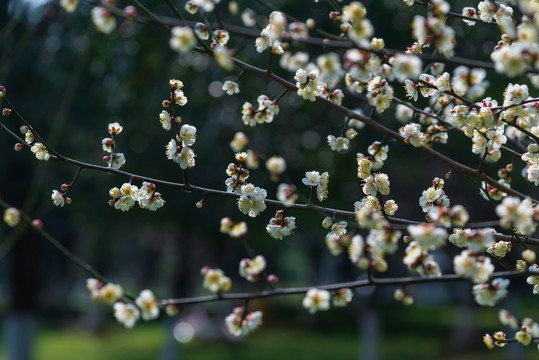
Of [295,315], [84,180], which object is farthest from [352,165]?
[295,315]

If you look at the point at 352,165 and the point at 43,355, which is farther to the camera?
the point at 43,355

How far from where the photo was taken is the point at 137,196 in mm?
2441

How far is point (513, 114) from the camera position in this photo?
91.0 inches

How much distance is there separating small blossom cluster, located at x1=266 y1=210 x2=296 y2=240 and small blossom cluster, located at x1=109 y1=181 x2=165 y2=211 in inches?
18.4

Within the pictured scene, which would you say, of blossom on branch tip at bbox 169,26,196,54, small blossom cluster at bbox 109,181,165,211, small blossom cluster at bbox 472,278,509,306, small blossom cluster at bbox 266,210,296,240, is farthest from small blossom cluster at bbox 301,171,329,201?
blossom on branch tip at bbox 169,26,196,54

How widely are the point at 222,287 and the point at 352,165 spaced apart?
5932 millimetres

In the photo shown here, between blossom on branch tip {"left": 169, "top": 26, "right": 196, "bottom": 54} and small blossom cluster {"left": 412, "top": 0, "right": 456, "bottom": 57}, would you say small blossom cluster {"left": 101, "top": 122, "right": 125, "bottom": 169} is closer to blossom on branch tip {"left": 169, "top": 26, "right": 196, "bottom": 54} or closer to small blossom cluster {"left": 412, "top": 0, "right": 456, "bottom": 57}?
blossom on branch tip {"left": 169, "top": 26, "right": 196, "bottom": 54}

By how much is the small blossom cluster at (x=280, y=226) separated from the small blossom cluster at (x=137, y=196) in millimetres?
468

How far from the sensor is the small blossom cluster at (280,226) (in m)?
2.37

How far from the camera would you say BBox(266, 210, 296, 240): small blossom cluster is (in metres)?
2.37

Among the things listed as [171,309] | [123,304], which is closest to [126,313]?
[123,304]

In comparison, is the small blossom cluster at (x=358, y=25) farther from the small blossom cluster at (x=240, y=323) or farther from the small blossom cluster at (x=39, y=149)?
the small blossom cluster at (x=39, y=149)

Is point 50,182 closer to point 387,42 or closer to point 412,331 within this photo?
point 387,42

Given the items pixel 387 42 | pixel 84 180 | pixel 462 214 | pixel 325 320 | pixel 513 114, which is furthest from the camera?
pixel 325 320
